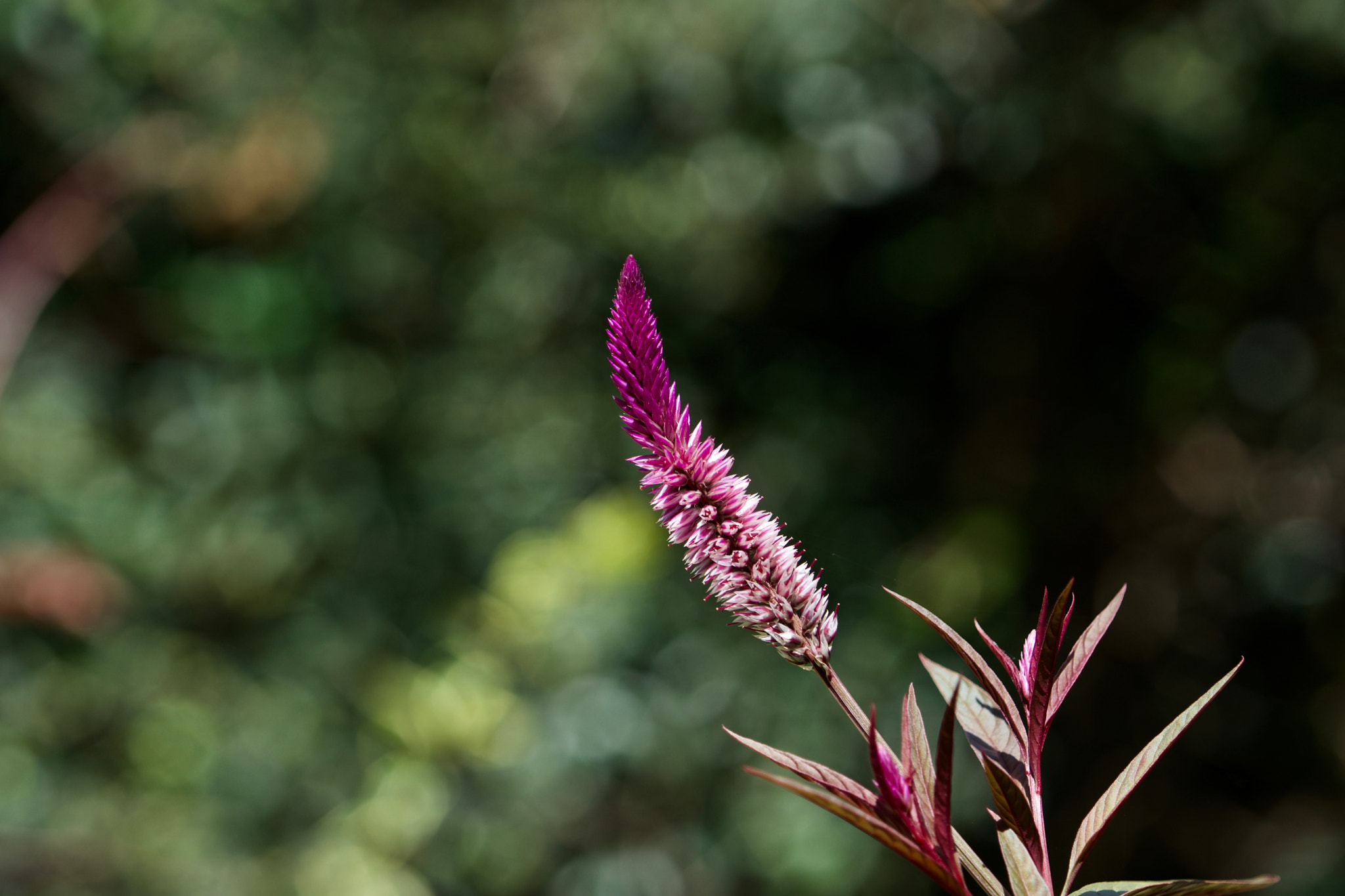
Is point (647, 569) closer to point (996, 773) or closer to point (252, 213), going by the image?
point (252, 213)

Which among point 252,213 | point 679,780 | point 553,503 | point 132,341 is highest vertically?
point 252,213

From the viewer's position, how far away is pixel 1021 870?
0.97 ft

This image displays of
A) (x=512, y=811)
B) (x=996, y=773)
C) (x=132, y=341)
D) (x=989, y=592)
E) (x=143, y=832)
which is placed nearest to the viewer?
(x=996, y=773)

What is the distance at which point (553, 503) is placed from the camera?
1.86 meters

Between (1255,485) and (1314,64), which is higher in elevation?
(1314,64)

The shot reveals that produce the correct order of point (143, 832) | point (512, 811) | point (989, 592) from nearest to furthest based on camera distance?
point (512, 811) → point (143, 832) → point (989, 592)

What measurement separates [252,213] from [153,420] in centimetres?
44

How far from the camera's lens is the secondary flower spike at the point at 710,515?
302 millimetres

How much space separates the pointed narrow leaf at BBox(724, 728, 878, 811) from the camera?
0.29 meters

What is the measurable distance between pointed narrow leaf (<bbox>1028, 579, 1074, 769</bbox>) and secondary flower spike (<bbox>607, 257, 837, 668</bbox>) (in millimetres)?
66

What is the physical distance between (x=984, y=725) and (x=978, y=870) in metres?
0.05

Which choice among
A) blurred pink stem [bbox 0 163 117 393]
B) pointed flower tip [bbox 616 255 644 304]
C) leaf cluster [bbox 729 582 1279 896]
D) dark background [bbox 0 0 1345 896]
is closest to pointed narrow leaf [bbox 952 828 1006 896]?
leaf cluster [bbox 729 582 1279 896]

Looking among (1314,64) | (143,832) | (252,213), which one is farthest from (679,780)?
(1314,64)

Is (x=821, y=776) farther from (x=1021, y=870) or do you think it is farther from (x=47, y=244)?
(x=47, y=244)
